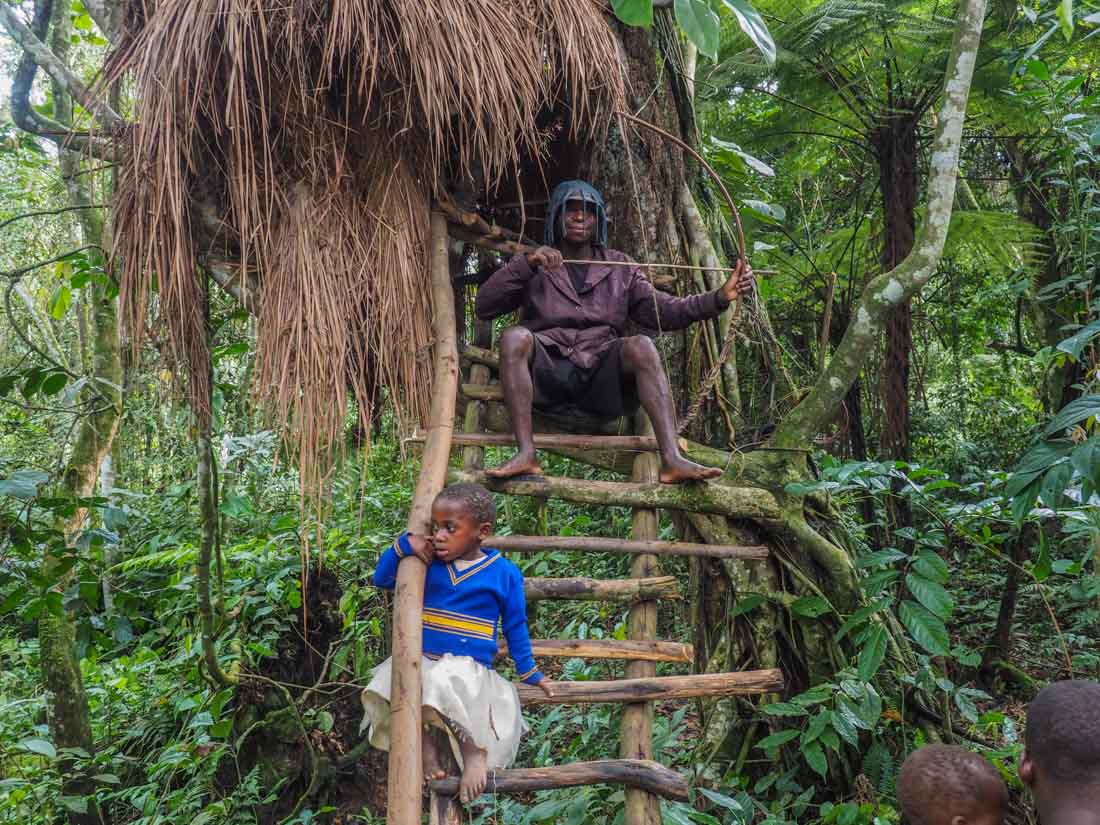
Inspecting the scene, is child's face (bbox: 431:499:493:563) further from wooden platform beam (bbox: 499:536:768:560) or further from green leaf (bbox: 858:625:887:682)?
green leaf (bbox: 858:625:887:682)

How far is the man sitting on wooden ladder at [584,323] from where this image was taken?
2.69 m

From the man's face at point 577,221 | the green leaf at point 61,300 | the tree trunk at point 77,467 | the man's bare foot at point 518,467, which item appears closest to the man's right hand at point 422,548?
the man's bare foot at point 518,467

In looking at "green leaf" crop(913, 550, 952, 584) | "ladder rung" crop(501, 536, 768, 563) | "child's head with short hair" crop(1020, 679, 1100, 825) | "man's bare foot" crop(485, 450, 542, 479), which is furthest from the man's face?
"child's head with short hair" crop(1020, 679, 1100, 825)

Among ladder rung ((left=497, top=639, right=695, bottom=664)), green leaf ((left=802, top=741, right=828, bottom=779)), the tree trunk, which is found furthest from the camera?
the tree trunk

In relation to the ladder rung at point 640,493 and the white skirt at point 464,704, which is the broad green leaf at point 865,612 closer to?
the ladder rung at point 640,493

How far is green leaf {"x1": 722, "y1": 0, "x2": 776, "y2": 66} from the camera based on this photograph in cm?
147

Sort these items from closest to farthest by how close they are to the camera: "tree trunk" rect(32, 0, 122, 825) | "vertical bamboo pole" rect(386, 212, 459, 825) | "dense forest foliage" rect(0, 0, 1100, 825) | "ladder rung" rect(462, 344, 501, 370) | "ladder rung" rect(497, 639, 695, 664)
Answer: "vertical bamboo pole" rect(386, 212, 459, 825), "ladder rung" rect(497, 639, 695, 664), "dense forest foliage" rect(0, 0, 1100, 825), "ladder rung" rect(462, 344, 501, 370), "tree trunk" rect(32, 0, 122, 825)

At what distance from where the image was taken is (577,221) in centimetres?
309

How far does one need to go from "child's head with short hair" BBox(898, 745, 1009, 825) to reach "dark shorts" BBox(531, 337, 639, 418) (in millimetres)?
1541

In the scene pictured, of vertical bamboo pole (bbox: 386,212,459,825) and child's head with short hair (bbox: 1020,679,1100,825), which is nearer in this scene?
child's head with short hair (bbox: 1020,679,1100,825)

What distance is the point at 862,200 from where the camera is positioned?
532cm

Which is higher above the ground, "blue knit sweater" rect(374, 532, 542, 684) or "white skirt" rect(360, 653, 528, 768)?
"blue knit sweater" rect(374, 532, 542, 684)

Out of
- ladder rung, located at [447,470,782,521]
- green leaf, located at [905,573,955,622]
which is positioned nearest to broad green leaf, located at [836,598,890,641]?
green leaf, located at [905,573,955,622]

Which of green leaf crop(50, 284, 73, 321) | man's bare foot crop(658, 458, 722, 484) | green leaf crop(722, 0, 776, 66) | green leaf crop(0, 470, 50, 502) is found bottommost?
man's bare foot crop(658, 458, 722, 484)
